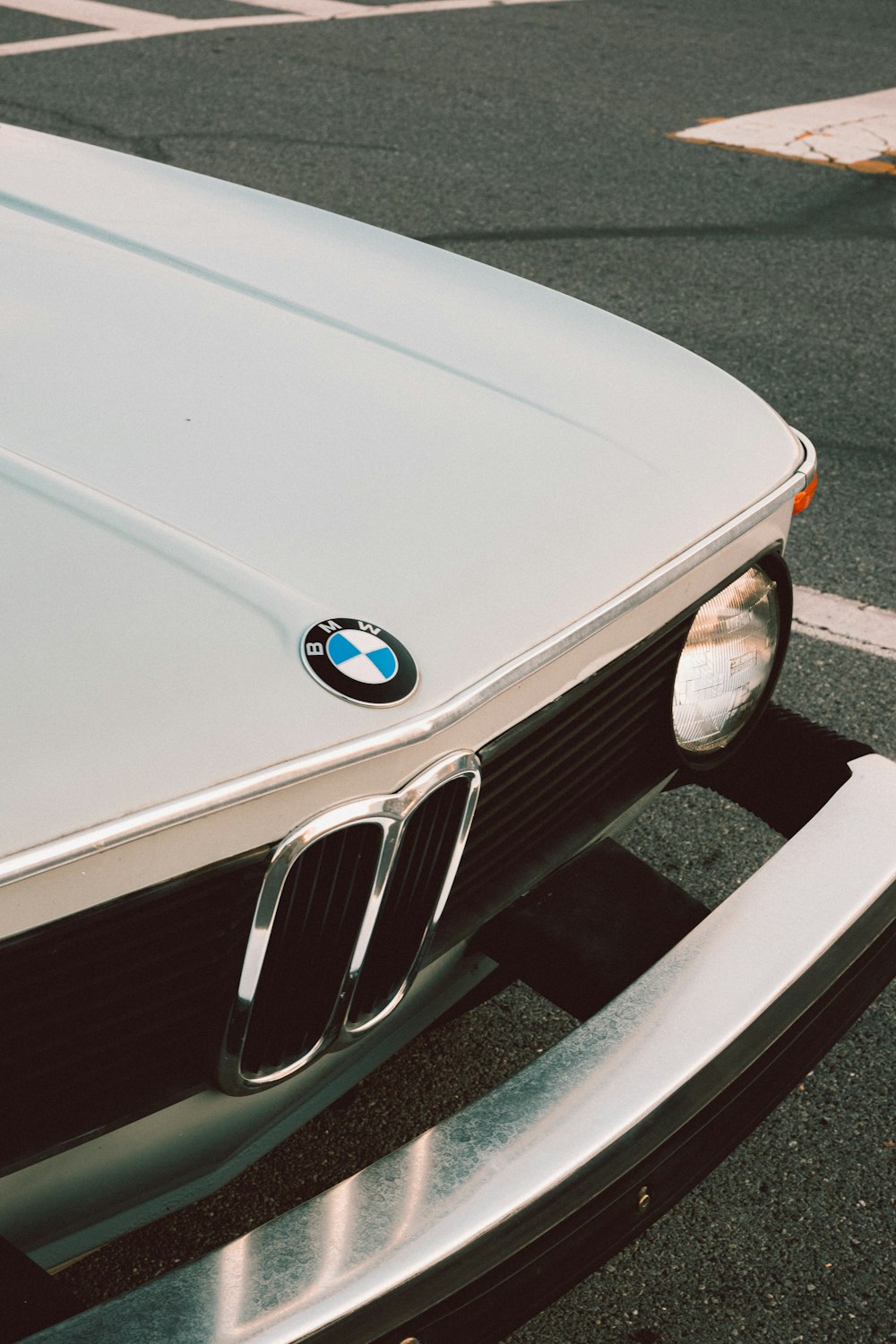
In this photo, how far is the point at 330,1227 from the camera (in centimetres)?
119

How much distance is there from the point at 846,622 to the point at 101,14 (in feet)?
27.3

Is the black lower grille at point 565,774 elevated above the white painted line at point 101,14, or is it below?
above

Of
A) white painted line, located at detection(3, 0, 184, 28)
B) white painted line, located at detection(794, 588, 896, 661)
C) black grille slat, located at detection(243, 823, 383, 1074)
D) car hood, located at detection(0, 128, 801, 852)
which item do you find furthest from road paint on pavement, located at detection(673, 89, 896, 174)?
black grille slat, located at detection(243, 823, 383, 1074)

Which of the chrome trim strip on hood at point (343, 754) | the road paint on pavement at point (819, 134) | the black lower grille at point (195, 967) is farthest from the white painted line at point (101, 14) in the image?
the black lower grille at point (195, 967)

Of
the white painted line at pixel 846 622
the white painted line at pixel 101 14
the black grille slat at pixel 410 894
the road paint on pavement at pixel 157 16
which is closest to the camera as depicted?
the black grille slat at pixel 410 894

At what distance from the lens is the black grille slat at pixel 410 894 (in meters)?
1.30

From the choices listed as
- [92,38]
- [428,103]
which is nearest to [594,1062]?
[428,103]

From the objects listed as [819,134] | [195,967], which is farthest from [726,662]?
[819,134]

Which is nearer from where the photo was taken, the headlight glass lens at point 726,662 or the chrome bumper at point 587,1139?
the chrome bumper at point 587,1139

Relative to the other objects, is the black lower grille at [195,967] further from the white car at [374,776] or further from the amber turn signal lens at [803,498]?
the amber turn signal lens at [803,498]

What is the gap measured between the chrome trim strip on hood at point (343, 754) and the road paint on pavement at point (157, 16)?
8.18 metres

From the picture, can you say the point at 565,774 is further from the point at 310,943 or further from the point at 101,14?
the point at 101,14

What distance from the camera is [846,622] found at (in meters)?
3.21

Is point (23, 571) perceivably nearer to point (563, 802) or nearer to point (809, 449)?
point (563, 802)
